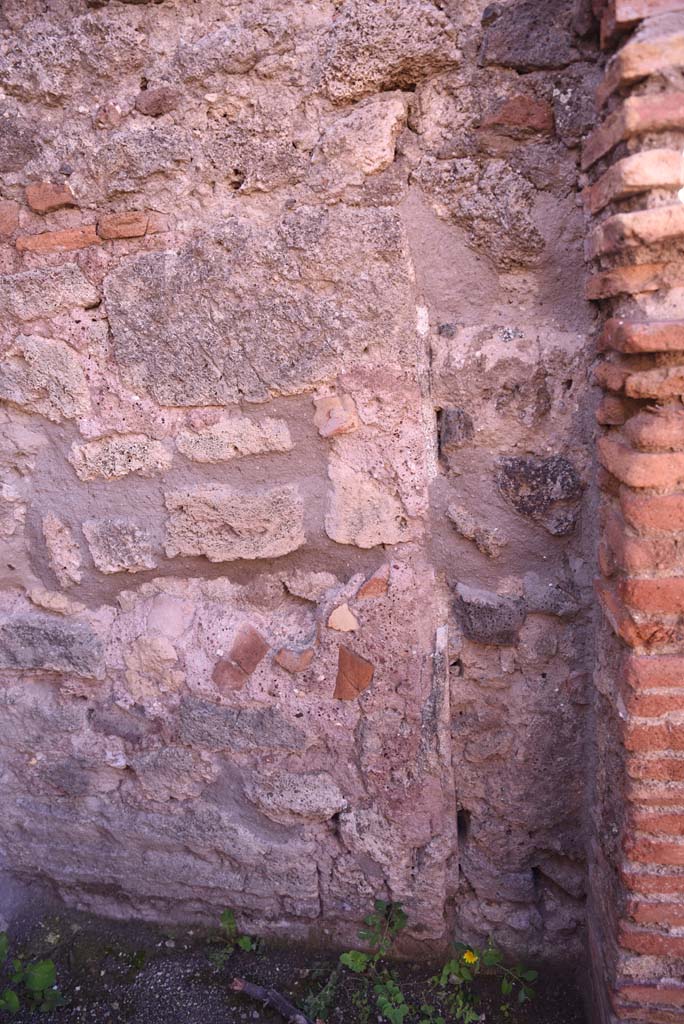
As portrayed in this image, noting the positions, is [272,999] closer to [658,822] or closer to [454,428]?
[658,822]

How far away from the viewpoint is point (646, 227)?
3.90 feet

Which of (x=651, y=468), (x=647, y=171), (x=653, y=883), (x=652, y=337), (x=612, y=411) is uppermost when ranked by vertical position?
(x=647, y=171)

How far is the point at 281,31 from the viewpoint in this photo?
4.83ft

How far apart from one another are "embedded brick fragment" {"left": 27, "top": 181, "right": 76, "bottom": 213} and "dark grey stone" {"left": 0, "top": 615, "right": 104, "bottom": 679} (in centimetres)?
105

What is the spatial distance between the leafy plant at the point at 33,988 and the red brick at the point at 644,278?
2.19m

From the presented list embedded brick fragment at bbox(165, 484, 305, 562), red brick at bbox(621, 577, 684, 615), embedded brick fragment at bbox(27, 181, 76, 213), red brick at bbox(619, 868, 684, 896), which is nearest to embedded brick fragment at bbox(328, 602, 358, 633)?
embedded brick fragment at bbox(165, 484, 305, 562)

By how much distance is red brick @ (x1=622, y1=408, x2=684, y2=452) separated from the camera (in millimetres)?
1229

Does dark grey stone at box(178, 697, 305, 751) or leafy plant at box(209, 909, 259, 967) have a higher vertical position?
dark grey stone at box(178, 697, 305, 751)

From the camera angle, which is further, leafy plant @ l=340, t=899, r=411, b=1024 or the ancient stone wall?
leafy plant @ l=340, t=899, r=411, b=1024

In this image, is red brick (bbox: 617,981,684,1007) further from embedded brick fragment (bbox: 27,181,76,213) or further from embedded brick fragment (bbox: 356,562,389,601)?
embedded brick fragment (bbox: 27,181,76,213)

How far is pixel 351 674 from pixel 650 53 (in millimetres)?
1394

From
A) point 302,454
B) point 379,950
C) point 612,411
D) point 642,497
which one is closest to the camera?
point 642,497

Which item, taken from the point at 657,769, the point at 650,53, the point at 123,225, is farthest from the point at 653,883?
the point at 123,225

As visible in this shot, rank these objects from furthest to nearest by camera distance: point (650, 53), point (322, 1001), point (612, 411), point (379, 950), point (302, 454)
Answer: point (379, 950) → point (322, 1001) → point (302, 454) → point (612, 411) → point (650, 53)
